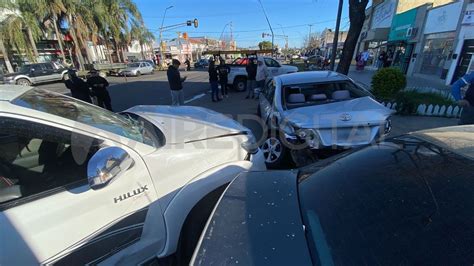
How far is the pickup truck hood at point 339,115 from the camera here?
3.38m

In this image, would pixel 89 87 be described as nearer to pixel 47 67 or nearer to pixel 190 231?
pixel 190 231

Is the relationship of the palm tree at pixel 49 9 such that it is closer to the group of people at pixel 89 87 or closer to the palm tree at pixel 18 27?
the palm tree at pixel 18 27

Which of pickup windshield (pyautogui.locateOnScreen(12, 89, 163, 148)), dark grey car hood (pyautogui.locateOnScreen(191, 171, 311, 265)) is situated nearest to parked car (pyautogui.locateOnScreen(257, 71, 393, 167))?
dark grey car hood (pyautogui.locateOnScreen(191, 171, 311, 265))

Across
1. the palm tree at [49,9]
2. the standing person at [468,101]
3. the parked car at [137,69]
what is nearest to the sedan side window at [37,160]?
the standing person at [468,101]

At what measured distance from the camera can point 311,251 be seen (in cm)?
108

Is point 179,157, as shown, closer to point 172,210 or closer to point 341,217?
point 172,210

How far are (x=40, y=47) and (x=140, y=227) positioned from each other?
39.0m

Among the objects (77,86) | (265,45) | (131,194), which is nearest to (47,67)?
(77,86)

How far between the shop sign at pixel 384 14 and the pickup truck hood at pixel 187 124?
84.8ft

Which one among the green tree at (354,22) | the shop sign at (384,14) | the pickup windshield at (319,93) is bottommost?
the pickup windshield at (319,93)

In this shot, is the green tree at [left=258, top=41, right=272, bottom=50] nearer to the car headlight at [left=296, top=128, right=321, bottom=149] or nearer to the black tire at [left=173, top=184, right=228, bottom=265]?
the car headlight at [left=296, top=128, right=321, bottom=149]

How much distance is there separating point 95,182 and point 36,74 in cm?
2405

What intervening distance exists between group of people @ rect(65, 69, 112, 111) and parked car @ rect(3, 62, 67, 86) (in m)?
15.9

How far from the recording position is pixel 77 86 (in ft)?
20.4
